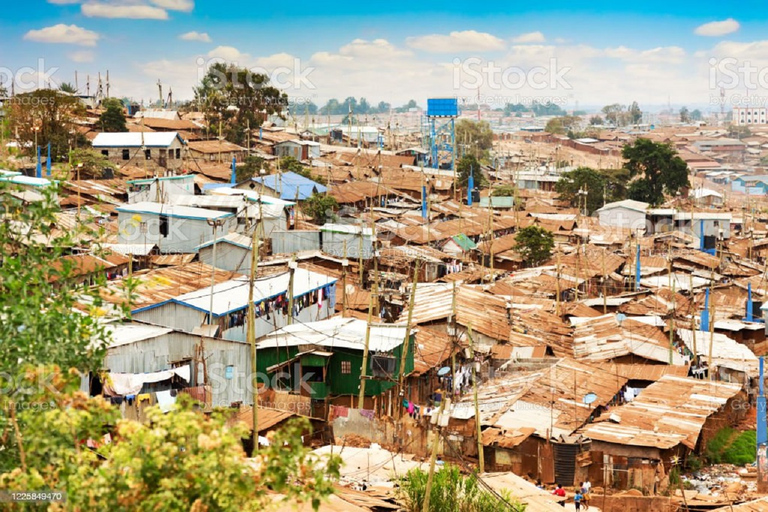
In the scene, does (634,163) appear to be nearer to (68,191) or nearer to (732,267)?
(732,267)

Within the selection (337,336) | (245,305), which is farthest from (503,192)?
(337,336)

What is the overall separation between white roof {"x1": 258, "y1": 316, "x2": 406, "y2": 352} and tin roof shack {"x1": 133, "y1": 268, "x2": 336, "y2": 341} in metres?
1.08

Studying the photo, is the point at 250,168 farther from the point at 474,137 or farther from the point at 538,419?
the point at 474,137

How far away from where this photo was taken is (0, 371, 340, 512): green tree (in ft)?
21.5

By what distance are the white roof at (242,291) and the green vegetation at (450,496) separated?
26.4 feet

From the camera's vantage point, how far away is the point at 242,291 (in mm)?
21250

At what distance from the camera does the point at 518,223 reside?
45625mm

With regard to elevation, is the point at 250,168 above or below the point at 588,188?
above

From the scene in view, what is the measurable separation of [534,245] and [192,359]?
22820mm

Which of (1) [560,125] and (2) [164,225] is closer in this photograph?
(2) [164,225]

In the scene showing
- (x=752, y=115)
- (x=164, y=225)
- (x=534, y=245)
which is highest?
(x=752, y=115)

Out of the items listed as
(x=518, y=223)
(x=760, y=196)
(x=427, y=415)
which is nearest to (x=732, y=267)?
(x=518, y=223)

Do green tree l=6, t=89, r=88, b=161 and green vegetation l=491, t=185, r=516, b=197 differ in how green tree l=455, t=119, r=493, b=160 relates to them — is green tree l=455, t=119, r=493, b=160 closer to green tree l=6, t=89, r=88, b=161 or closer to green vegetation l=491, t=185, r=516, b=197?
green vegetation l=491, t=185, r=516, b=197

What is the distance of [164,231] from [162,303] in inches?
363
